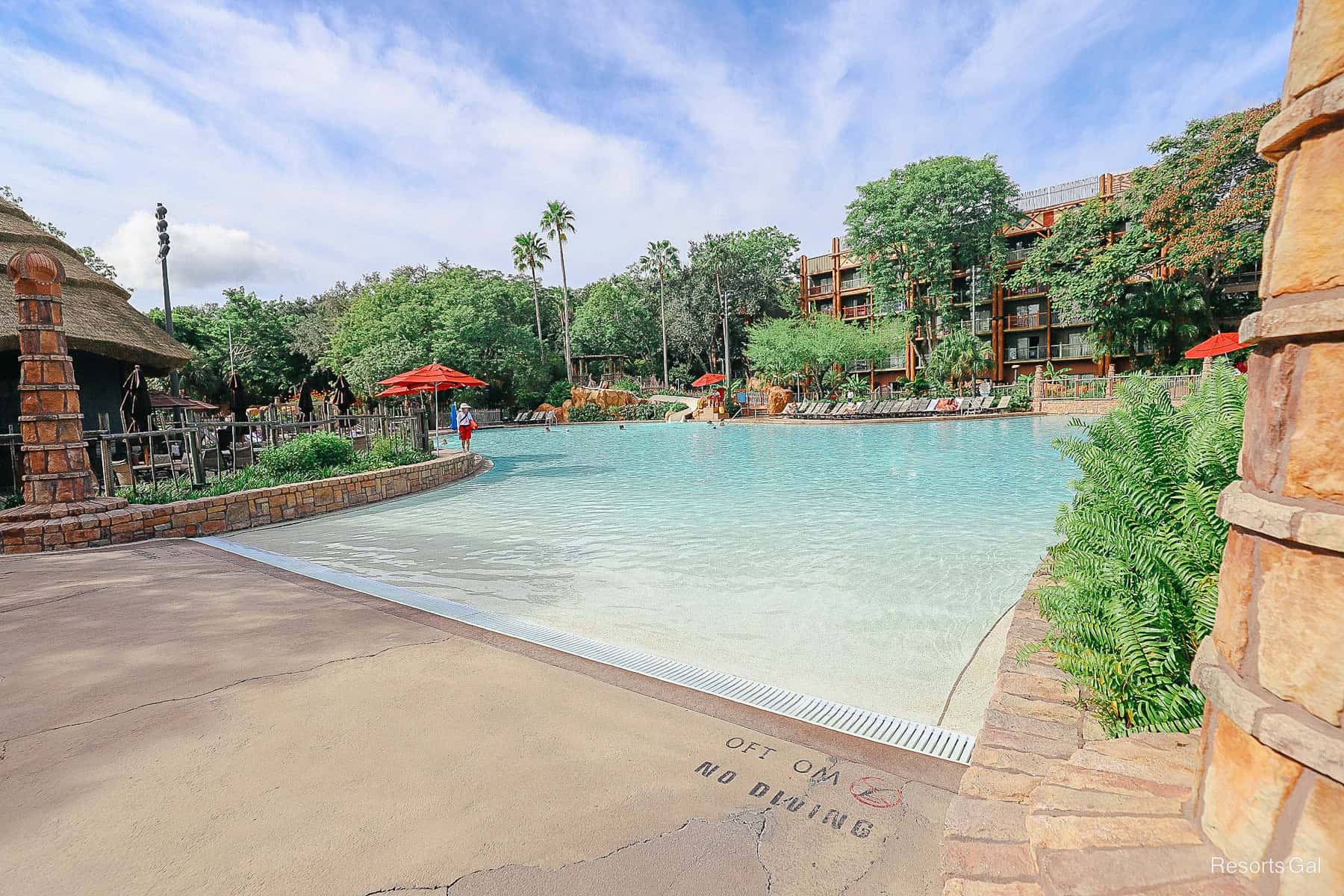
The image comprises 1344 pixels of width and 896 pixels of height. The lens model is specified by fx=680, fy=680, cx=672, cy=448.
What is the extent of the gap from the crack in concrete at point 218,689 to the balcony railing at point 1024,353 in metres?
45.9

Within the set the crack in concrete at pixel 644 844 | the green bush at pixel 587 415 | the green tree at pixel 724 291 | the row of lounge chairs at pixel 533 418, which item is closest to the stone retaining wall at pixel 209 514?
the crack in concrete at pixel 644 844

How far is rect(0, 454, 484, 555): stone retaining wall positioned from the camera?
710 centimetres

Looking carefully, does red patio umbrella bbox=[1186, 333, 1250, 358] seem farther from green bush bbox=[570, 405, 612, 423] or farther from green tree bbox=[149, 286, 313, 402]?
green tree bbox=[149, 286, 313, 402]

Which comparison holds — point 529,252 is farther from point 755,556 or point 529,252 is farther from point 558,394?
point 755,556

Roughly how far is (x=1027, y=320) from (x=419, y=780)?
47317mm

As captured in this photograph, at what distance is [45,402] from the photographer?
7570 mm

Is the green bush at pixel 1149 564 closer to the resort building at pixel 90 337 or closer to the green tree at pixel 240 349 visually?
the resort building at pixel 90 337

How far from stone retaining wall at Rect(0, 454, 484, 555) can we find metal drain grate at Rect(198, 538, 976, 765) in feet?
13.7

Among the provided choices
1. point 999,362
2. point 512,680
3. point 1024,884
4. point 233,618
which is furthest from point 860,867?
point 999,362

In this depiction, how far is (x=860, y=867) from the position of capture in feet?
6.90

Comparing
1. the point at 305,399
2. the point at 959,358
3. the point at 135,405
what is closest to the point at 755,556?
the point at 135,405

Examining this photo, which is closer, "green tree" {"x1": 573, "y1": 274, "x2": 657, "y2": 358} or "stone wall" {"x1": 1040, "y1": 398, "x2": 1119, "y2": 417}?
"stone wall" {"x1": 1040, "y1": 398, "x2": 1119, "y2": 417}

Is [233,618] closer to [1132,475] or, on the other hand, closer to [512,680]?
[512,680]

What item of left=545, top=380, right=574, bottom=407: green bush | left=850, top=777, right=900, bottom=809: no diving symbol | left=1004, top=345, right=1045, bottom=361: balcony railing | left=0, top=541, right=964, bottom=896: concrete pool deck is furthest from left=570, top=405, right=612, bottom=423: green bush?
left=850, top=777, right=900, bottom=809: no diving symbol
